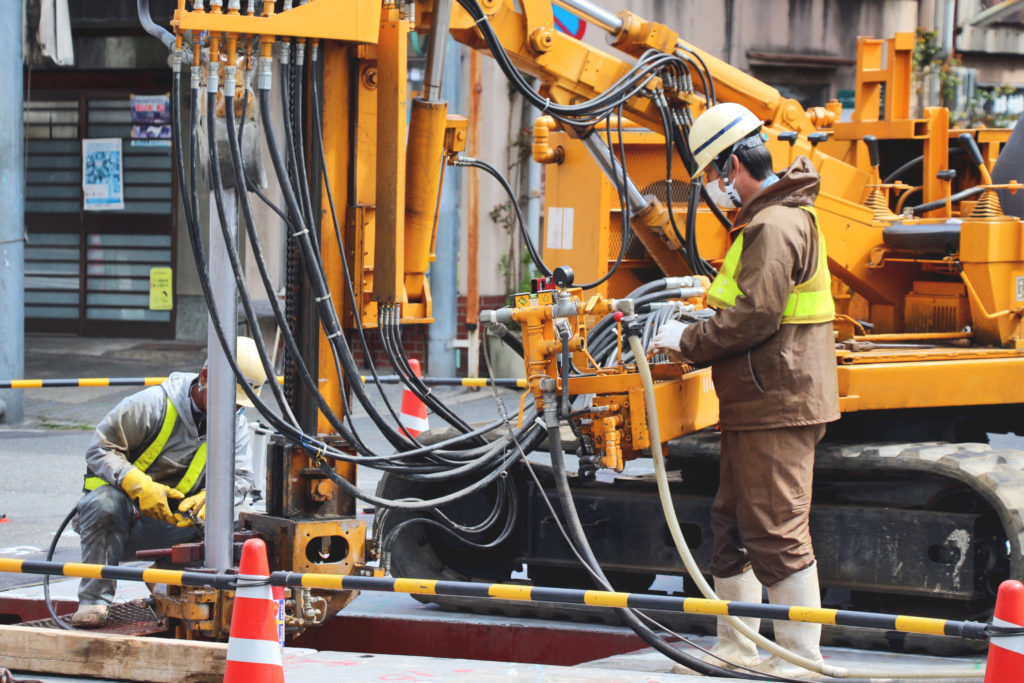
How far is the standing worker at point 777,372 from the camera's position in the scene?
5.66 metres

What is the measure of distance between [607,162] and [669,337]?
5.97 ft

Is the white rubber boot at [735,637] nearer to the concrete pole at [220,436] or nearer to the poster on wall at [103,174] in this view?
the concrete pole at [220,436]

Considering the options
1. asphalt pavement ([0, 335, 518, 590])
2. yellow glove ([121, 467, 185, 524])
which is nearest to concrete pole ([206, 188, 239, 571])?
yellow glove ([121, 467, 185, 524])

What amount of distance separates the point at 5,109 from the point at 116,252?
4.71 metres

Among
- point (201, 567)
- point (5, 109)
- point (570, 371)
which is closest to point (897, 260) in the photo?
point (570, 371)

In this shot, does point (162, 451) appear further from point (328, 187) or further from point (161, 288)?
point (161, 288)

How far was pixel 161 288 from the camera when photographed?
17078 millimetres

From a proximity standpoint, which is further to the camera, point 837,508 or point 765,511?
point 837,508

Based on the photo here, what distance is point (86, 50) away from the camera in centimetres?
1656

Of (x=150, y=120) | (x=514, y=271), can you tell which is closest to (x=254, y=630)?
(x=514, y=271)

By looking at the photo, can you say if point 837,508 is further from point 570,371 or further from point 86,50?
point 86,50

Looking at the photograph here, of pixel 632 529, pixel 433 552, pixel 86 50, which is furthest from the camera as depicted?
pixel 86 50

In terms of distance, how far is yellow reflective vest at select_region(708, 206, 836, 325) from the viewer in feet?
18.8

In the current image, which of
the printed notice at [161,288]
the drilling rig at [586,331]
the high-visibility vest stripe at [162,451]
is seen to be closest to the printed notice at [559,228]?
the drilling rig at [586,331]
